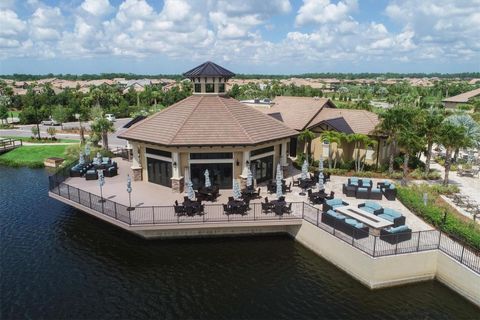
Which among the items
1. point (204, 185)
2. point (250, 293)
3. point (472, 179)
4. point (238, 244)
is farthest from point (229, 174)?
point (472, 179)

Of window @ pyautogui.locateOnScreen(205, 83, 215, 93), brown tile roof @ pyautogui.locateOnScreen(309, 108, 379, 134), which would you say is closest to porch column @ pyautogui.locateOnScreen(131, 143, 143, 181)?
window @ pyautogui.locateOnScreen(205, 83, 215, 93)

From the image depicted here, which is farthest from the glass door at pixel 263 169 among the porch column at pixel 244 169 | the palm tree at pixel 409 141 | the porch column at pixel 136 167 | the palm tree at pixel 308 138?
the palm tree at pixel 409 141

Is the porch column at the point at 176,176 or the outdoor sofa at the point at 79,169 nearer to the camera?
the porch column at the point at 176,176

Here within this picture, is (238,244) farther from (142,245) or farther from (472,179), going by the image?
(472,179)

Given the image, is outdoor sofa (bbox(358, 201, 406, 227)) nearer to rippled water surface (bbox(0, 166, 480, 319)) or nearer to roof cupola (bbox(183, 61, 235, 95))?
rippled water surface (bbox(0, 166, 480, 319))

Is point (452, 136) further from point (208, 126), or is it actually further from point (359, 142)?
point (208, 126)

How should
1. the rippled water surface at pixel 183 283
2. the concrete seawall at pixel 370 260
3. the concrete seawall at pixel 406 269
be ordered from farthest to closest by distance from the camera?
the concrete seawall at pixel 370 260
the concrete seawall at pixel 406 269
the rippled water surface at pixel 183 283

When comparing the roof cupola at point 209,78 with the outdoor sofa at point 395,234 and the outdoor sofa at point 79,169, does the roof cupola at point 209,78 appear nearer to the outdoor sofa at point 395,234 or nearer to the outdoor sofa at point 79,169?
the outdoor sofa at point 79,169
